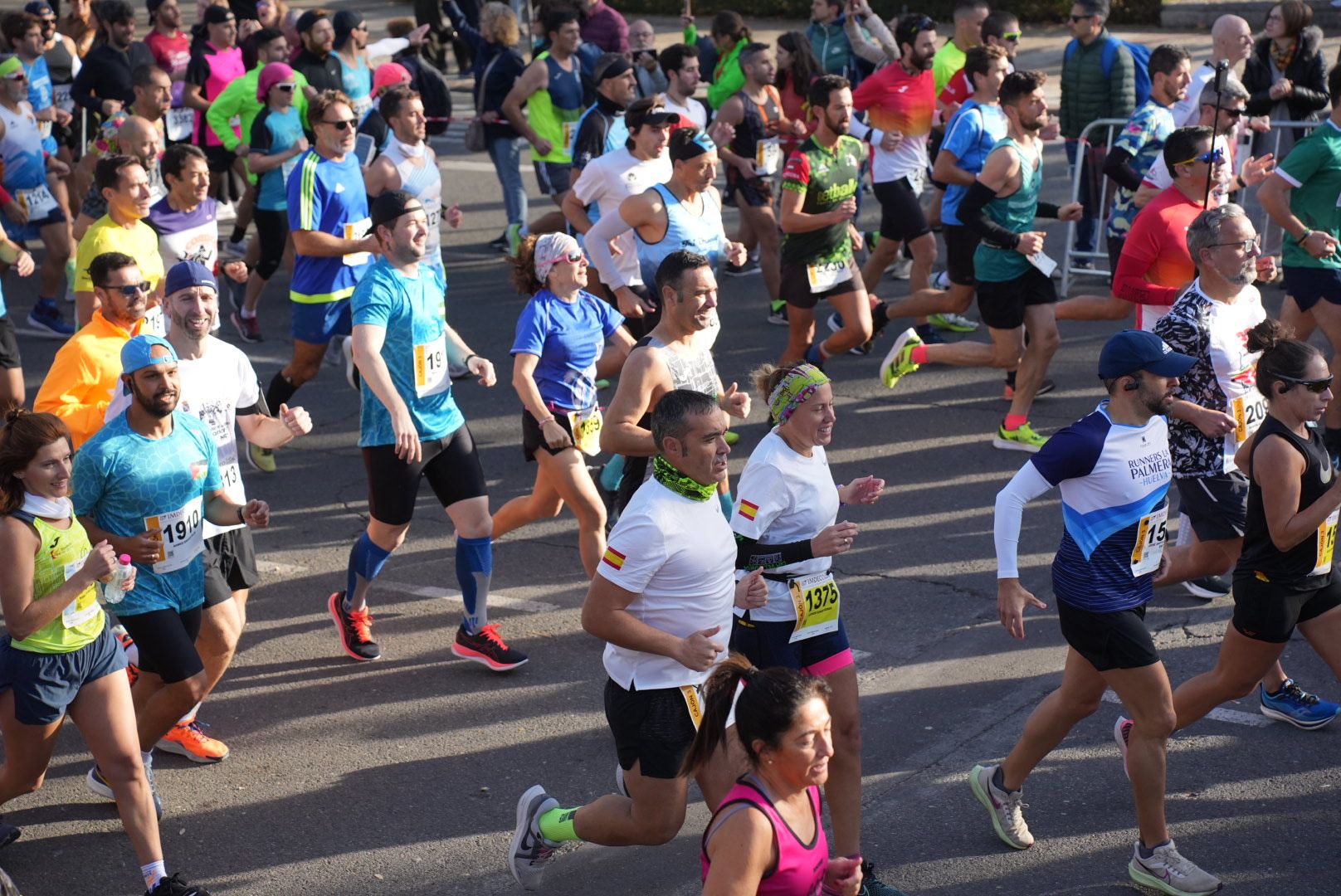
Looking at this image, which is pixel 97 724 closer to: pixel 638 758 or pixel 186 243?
pixel 638 758

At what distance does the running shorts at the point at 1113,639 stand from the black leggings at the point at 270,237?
8202mm

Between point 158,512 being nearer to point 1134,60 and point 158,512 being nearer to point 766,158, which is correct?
point 766,158

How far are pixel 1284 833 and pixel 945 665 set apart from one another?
5.44 ft

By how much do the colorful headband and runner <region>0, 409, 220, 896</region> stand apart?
82.4 inches

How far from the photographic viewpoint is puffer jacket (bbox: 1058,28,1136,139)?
12.2 m

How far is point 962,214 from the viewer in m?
8.87

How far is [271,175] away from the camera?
1175 cm

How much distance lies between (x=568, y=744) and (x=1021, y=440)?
13.4 feet

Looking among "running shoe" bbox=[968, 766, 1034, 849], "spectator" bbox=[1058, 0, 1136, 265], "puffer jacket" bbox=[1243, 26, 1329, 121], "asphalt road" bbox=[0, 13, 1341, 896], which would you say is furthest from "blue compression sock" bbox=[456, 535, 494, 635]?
"puffer jacket" bbox=[1243, 26, 1329, 121]

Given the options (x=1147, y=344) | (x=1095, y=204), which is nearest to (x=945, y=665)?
(x=1147, y=344)

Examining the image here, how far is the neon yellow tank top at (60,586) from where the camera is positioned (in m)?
4.80

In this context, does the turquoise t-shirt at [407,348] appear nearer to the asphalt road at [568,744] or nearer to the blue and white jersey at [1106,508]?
the asphalt road at [568,744]

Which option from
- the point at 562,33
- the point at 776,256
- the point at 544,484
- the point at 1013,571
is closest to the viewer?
the point at 1013,571

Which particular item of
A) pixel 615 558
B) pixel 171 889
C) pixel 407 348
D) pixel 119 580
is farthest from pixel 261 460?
pixel 615 558
